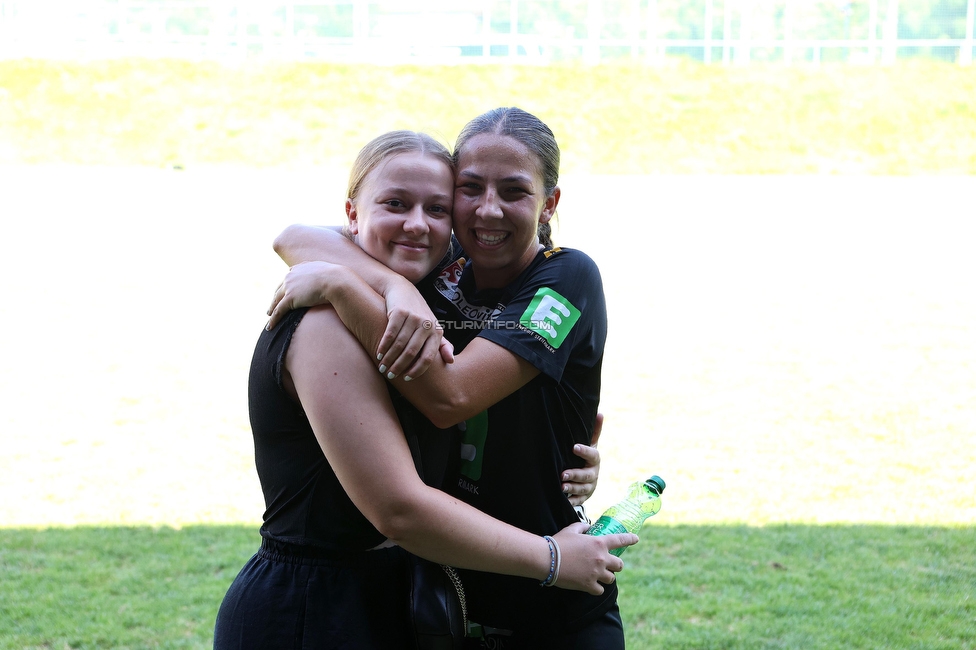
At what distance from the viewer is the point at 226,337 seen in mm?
10836

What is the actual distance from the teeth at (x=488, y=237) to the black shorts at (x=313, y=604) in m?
0.78

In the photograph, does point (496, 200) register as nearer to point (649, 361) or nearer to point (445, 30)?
point (649, 361)

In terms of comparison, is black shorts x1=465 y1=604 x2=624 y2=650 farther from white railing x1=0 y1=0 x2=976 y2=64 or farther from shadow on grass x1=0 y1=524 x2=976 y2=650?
white railing x1=0 y1=0 x2=976 y2=64

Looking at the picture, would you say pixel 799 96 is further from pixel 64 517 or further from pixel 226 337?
pixel 64 517

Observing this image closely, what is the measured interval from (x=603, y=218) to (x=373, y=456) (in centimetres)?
1756

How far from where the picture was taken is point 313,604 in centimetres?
193

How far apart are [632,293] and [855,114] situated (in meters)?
19.3

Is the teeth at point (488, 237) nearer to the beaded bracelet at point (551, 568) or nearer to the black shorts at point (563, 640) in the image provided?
the beaded bracelet at point (551, 568)

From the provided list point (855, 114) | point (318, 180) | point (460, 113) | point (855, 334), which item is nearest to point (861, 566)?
point (855, 334)

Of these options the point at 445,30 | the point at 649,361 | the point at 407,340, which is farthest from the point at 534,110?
the point at 407,340

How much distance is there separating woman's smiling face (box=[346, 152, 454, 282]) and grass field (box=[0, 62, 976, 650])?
173 centimetres

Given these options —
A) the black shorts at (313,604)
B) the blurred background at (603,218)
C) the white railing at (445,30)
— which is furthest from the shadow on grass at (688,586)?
the white railing at (445,30)

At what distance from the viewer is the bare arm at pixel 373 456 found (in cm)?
180

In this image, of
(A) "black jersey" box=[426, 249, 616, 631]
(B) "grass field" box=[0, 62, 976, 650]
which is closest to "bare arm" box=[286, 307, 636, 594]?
(A) "black jersey" box=[426, 249, 616, 631]
